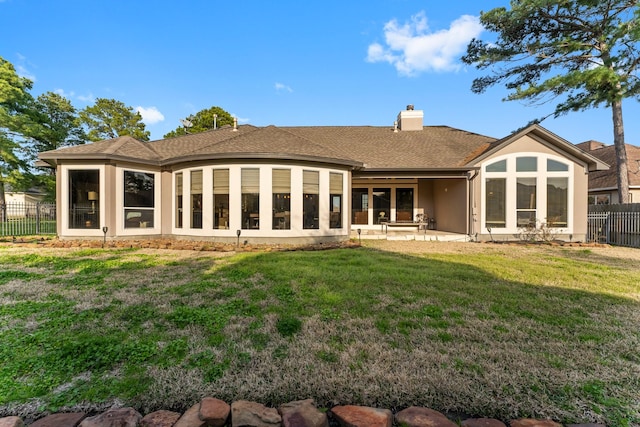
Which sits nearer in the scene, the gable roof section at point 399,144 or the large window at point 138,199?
the large window at point 138,199

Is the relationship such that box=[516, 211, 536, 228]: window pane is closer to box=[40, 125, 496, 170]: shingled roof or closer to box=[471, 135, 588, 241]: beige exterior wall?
box=[471, 135, 588, 241]: beige exterior wall

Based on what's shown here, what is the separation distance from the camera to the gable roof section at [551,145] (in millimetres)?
10688

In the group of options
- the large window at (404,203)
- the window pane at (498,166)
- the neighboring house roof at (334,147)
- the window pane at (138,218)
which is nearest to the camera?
the neighboring house roof at (334,147)

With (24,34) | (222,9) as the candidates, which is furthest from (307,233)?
(24,34)

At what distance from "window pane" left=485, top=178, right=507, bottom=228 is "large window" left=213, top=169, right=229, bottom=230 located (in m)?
10.1

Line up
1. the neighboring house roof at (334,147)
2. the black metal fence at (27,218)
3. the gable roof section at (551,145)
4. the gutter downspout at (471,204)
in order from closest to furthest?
the neighboring house roof at (334,147) → the gable roof section at (551,145) → the gutter downspout at (471,204) → the black metal fence at (27,218)

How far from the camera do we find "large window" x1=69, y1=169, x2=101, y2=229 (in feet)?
32.9

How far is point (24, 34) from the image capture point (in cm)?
1330

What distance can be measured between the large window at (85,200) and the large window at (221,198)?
4.23m

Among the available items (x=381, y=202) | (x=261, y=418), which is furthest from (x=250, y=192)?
(x=261, y=418)

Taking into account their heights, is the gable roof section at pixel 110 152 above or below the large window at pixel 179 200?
above

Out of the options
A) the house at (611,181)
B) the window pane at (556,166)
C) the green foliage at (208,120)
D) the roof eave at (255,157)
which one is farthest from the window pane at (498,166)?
the green foliage at (208,120)

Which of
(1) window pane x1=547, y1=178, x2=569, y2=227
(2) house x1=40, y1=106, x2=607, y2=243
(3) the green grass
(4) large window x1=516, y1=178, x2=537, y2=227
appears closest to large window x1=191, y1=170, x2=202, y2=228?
(2) house x1=40, y1=106, x2=607, y2=243

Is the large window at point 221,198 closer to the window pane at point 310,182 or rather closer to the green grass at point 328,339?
the window pane at point 310,182
